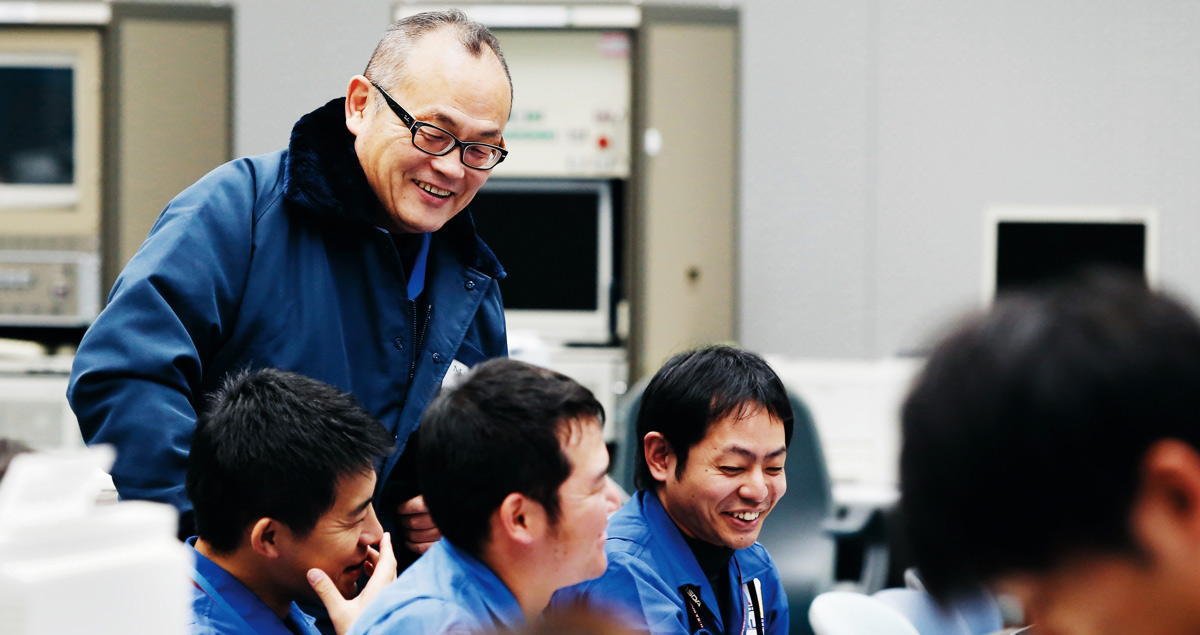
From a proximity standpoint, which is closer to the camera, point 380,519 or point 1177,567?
point 1177,567

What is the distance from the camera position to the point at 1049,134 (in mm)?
3361

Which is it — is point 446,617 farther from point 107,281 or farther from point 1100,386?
point 107,281

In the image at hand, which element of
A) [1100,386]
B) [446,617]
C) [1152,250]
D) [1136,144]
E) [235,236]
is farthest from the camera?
[1136,144]

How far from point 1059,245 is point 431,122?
2.23 metres

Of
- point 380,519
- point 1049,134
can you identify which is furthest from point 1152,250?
point 380,519

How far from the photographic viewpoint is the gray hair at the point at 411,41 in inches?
45.4

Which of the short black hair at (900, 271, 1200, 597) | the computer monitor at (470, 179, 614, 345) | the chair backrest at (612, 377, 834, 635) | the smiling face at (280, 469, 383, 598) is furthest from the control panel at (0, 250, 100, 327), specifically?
the short black hair at (900, 271, 1200, 597)

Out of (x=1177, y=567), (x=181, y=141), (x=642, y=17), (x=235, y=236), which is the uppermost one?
(x=642, y=17)

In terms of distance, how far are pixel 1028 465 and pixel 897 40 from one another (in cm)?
322

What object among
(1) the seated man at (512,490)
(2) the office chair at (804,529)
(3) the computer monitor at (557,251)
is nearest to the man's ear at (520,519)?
(1) the seated man at (512,490)

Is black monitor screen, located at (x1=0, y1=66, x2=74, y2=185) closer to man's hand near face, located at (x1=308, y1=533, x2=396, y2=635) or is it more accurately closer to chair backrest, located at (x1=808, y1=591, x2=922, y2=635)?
man's hand near face, located at (x1=308, y1=533, x2=396, y2=635)

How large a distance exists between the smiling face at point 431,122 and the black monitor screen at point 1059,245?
2.05 metres

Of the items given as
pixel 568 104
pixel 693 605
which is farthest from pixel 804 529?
pixel 568 104

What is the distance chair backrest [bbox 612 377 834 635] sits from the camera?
87.7 inches
